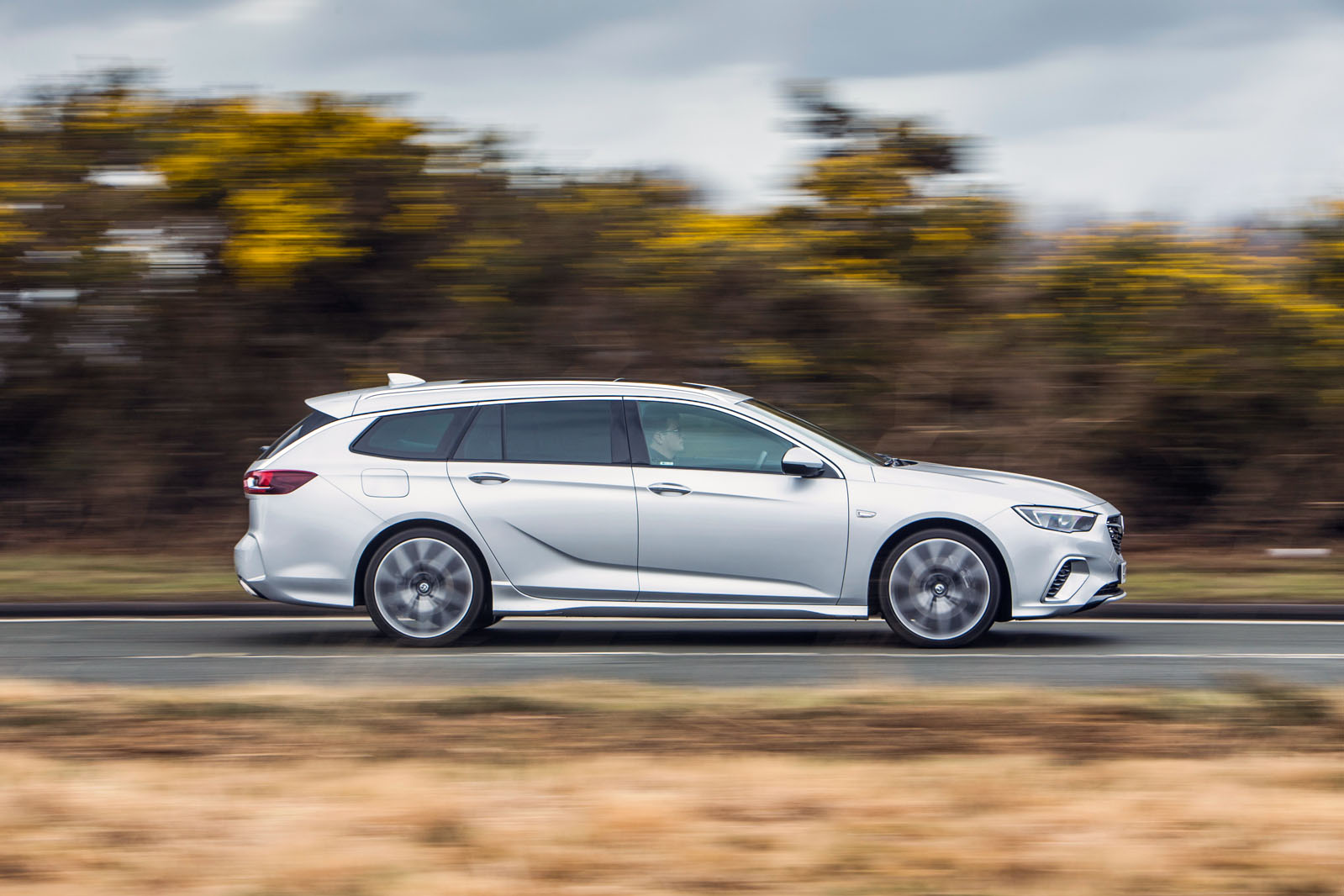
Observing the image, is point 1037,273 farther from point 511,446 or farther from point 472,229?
point 511,446

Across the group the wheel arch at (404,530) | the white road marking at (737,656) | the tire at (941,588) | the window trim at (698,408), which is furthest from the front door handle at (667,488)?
the tire at (941,588)

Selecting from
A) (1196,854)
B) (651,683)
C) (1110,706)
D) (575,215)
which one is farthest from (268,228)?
(1196,854)

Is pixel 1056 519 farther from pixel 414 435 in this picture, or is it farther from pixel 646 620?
pixel 414 435

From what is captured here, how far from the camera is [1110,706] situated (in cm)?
678

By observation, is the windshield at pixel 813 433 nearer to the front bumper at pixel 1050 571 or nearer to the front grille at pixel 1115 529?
the front bumper at pixel 1050 571

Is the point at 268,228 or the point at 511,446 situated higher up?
the point at 268,228

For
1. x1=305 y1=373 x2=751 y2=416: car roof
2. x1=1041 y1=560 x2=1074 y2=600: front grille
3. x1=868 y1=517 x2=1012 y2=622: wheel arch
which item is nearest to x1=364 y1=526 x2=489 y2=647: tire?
x1=305 y1=373 x2=751 y2=416: car roof

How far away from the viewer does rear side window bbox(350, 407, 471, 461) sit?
9.32 meters

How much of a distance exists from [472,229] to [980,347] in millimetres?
5218

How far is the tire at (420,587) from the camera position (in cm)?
914

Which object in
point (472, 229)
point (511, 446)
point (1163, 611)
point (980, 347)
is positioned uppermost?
point (472, 229)

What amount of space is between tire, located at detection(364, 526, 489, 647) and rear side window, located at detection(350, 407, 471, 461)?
508 mm

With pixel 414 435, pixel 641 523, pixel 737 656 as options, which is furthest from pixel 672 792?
pixel 414 435

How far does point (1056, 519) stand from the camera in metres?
8.94
